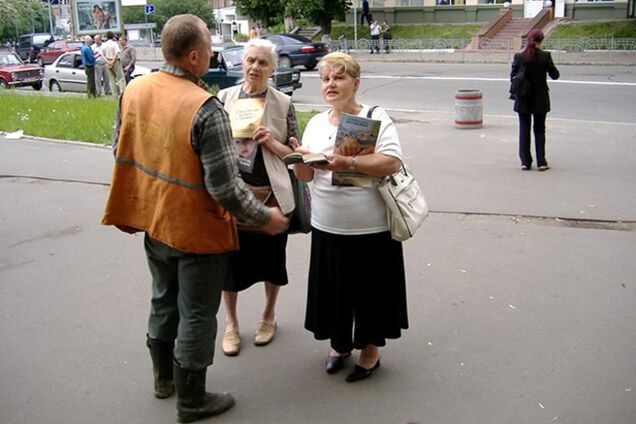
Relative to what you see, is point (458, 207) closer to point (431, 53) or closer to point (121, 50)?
point (121, 50)

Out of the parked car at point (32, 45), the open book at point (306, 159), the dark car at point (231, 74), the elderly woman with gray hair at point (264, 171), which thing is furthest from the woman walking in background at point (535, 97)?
the parked car at point (32, 45)

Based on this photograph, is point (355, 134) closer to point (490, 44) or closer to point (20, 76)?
point (20, 76)

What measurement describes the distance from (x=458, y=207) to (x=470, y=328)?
3.06 m

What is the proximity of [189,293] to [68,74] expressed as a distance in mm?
21114

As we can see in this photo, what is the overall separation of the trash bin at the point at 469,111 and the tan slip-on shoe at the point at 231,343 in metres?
8.96

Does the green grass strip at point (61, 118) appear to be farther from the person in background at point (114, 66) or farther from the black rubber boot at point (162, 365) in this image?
the black rubber boot at point (162, 365)

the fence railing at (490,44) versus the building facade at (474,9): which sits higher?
the building facade at (474,9)

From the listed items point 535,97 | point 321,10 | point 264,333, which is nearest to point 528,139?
point 535,97

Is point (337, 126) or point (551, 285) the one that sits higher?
point (337, 126)

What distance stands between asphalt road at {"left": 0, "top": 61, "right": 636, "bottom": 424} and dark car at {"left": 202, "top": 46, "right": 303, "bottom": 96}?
9.49m

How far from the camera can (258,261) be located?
438 cm

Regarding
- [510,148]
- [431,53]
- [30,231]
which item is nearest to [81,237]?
[30,231]

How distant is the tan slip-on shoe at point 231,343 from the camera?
14.4 feet

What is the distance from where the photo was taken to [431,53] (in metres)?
32.6
